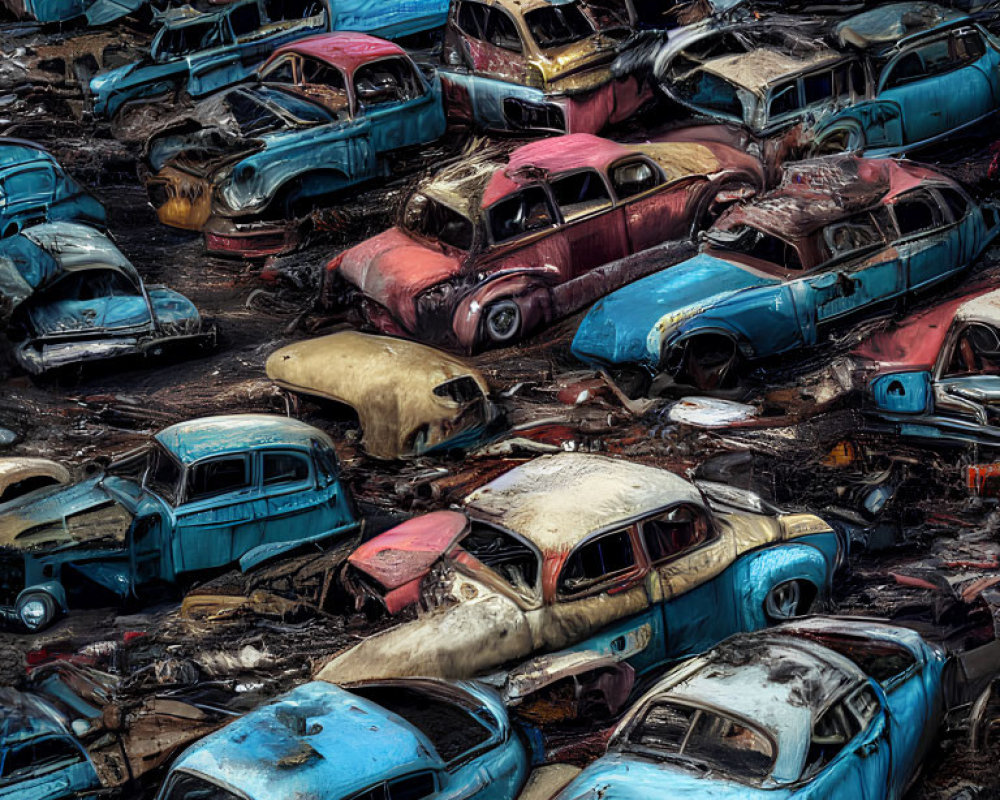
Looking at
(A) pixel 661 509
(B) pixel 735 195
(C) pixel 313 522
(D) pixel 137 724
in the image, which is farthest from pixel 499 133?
(D) pixel 137 724

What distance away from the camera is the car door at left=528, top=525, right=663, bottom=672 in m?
7.02

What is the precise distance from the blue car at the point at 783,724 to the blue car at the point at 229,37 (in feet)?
37.4

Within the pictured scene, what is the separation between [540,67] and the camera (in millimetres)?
13641

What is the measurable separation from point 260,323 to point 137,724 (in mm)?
6092

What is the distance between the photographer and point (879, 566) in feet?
27.1

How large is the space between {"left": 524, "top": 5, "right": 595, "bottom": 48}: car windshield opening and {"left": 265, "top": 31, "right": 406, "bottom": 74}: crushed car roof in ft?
Answer: 4.70

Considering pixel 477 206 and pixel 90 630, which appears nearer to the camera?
pixel 90 630

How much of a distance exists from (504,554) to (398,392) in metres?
2.60

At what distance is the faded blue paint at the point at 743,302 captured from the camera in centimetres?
1025

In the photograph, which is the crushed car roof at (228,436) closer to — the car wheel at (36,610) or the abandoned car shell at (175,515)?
the abandoned car shell at (175,515)

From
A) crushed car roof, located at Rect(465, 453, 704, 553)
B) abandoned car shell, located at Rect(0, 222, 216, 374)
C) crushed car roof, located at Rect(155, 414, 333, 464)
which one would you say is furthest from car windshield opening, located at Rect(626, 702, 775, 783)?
abandoned car shell, located at Rect(0, 222, 216, 374)

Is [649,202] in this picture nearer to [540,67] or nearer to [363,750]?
[540,67]

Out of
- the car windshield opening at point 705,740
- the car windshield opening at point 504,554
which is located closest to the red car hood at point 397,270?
the car windshield opening at point 504,554

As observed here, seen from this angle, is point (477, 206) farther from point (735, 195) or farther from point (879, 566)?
point (879, 566)
